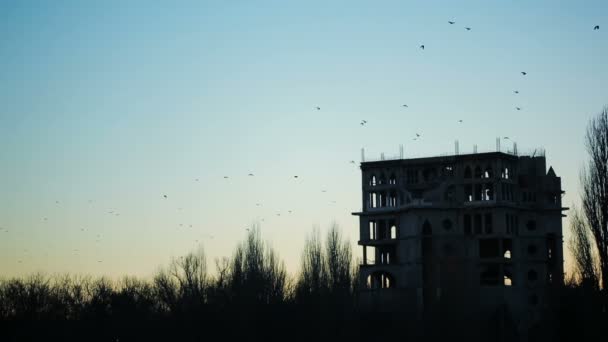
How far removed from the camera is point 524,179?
106m

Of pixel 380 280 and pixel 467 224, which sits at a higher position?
pixel 467 224

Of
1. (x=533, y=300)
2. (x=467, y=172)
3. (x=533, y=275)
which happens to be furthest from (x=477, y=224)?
(x=533, y=300)

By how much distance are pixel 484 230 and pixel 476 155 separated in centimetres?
733

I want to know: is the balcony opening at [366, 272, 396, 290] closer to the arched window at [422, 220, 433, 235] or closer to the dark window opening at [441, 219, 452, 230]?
the arched window at [422, 220, 433, 235]

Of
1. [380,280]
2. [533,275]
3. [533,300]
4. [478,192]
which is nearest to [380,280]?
[380,280]

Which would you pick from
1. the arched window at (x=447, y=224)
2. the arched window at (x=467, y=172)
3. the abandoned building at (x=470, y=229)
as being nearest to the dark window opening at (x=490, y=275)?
the abandoned building at (x=470, y=229)

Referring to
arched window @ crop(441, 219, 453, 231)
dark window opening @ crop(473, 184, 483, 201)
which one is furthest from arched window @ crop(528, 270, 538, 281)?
arched window @ crop(441, 219, 453, 231)

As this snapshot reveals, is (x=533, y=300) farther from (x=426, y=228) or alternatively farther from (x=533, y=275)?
(x=426, y=228)

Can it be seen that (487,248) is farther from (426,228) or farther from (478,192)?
(426,228)

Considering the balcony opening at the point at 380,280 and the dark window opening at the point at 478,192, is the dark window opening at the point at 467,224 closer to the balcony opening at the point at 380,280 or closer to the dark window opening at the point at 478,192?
the dark window opening at the point at 478,192

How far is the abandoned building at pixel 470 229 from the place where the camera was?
10056cm

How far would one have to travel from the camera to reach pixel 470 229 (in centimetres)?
10256

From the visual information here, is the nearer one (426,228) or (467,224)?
(426,228)

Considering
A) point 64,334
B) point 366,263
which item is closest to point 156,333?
point 64,334
